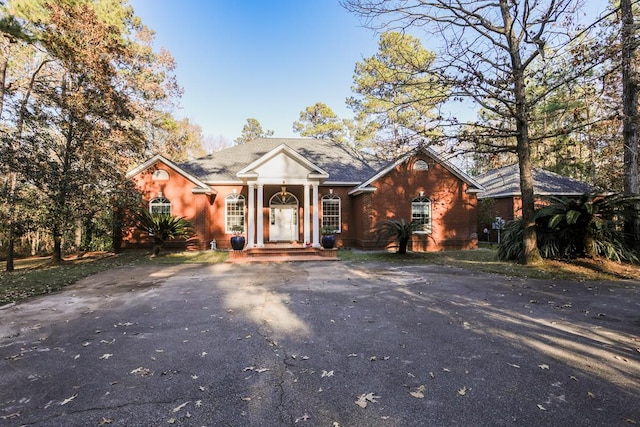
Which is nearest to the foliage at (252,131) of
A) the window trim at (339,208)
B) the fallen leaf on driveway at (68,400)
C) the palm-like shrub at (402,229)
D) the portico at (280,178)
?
the window trim at (339,208)

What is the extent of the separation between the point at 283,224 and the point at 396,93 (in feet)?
29.4

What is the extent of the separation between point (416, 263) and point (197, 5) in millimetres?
13587

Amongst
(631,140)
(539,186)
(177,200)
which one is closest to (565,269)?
(631,140)

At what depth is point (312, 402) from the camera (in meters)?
2.93

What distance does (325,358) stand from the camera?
389 centimetres

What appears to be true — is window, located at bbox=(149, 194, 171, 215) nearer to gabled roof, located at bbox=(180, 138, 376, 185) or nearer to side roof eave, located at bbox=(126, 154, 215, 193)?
side roof eave, located at bbox=(126, 154, 215, 193)

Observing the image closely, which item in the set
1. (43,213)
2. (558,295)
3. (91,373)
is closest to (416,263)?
(558,295)

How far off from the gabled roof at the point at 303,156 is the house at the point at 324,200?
0.10 meters

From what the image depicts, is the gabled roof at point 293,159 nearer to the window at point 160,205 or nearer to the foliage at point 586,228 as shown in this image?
the window at point 160,205

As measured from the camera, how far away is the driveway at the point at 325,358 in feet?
9.10

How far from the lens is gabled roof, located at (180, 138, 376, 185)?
18.1m

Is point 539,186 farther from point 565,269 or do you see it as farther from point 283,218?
point 283,218

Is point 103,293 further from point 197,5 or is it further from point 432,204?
point 432,204

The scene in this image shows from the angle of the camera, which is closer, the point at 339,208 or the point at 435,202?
the point at 435,202
